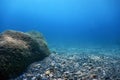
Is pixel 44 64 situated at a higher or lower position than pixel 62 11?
lower

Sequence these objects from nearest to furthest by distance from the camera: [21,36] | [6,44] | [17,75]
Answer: [17,75], [6,44], [21,36]

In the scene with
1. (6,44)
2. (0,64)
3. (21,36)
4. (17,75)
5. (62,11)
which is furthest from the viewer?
(62,11)

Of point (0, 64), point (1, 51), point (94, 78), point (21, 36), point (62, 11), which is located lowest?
point (94, 78)

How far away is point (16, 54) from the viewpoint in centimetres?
782

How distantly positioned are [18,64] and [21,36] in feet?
8.10

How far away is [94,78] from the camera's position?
703 centimetres

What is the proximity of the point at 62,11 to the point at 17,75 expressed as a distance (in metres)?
159

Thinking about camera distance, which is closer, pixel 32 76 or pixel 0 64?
pixel 0 64

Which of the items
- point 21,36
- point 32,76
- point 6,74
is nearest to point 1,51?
point 6,74

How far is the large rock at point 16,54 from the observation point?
23.6 ft

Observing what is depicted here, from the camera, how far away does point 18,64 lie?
7664 millimetres

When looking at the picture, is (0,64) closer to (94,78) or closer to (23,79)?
(23,79)

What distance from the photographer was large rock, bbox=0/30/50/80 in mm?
7180

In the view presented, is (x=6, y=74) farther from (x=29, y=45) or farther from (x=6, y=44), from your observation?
(x=29, y=45)
